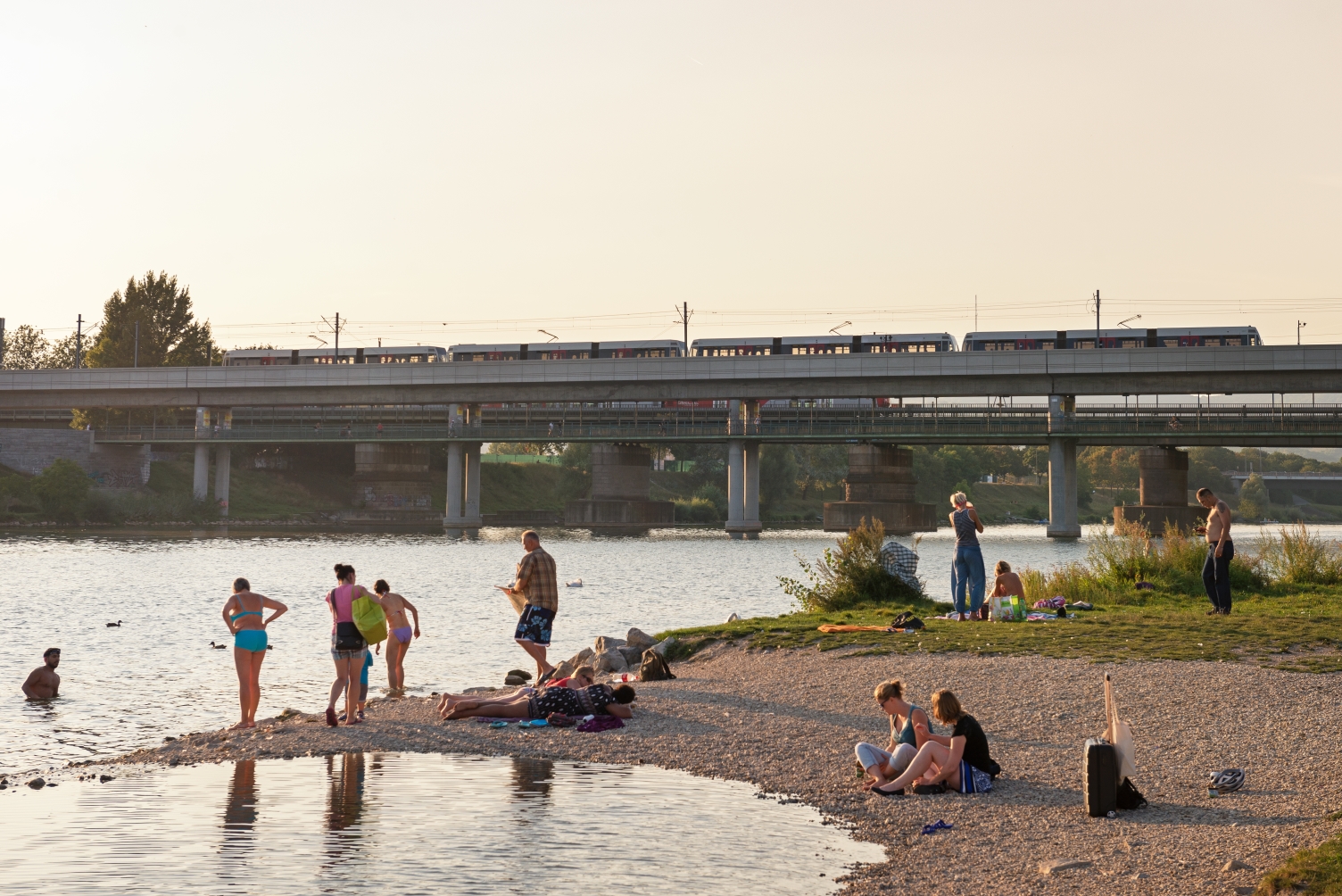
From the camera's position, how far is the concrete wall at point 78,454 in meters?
99.1

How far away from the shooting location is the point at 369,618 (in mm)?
16359

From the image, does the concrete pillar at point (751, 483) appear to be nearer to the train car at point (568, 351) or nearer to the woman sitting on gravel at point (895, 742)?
the train car at point (568, 351)

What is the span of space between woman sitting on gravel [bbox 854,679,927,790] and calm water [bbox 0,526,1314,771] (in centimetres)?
945

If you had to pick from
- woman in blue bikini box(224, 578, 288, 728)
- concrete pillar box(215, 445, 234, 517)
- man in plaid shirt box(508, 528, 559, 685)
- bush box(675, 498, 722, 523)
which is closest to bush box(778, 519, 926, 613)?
man in plaid shirt box(508, 528, 559, 685)

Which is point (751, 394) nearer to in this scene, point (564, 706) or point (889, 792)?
point (564, 706)

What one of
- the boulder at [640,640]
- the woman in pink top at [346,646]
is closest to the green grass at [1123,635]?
the boulder at [640,640]

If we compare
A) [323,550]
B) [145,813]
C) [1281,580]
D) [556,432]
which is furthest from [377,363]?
[145,813]

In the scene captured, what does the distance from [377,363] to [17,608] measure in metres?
62.1

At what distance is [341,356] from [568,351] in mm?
18272

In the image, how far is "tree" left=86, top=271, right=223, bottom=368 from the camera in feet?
378

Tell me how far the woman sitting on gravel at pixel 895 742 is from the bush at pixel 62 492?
279 feet

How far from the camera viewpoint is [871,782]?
12328 mm

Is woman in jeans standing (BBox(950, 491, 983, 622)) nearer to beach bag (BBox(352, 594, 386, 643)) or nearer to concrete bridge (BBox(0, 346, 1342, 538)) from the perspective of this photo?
beach bag (BBox(352, 594, 386, 643))

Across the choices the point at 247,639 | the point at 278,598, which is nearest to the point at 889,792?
the point at 247,639
